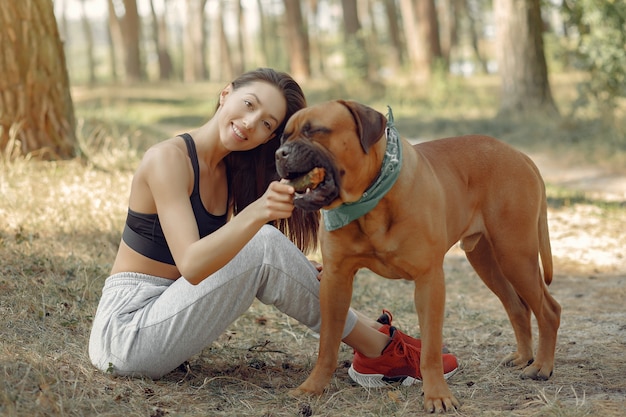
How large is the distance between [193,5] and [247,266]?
37185mm

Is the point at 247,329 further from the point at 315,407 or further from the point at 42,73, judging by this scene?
the point at 42,73

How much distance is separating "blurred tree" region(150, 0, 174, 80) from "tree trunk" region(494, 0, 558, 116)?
21.8 metres

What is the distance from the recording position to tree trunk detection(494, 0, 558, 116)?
496 inches

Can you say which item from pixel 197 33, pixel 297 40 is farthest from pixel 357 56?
pixel 197 33

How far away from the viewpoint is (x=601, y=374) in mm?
4180

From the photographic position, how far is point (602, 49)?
39.1 ft

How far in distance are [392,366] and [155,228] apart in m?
1.43

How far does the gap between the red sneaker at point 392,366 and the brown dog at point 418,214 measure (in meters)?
0.26

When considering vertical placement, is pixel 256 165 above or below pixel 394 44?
above

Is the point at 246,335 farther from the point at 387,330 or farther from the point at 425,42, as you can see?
the point at 425,42

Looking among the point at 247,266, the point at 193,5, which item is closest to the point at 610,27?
the point at 247,266

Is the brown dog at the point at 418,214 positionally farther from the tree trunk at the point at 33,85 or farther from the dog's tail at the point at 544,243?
the tree trunk at the point at 33,85

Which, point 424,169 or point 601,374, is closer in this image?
point 424,169

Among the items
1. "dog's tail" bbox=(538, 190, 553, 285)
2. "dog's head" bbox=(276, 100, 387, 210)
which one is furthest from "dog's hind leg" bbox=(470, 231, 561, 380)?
"dog's head" bbox=(276, 100, 387, 210)
